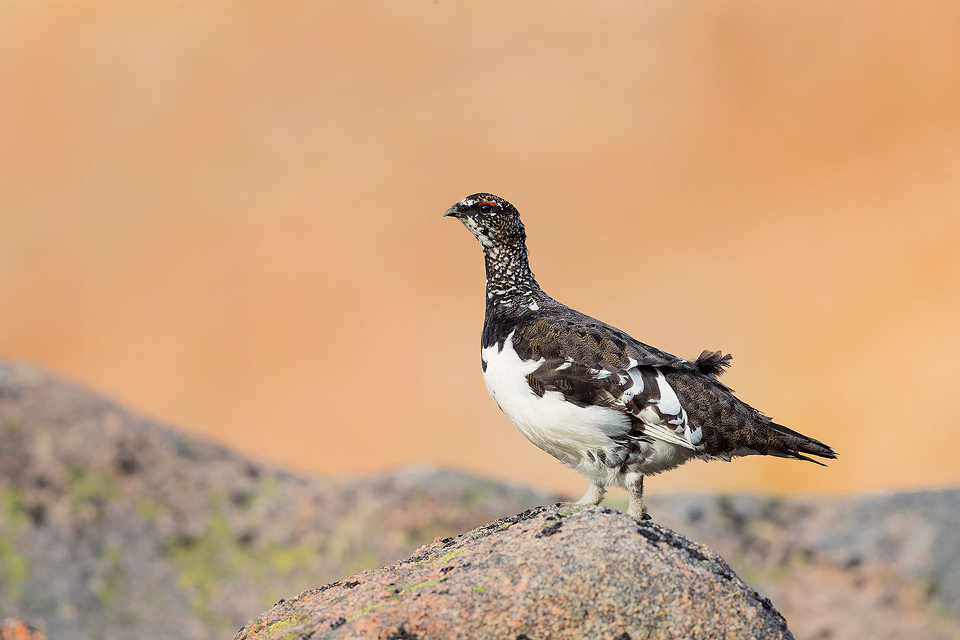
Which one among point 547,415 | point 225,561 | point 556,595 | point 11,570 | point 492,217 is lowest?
point 556,595

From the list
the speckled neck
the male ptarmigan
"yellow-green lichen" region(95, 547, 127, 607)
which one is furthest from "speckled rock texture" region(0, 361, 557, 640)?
the male ptarmigan

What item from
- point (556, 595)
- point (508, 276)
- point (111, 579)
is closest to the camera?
point (556, 595)

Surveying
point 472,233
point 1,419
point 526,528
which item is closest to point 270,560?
point 1,419

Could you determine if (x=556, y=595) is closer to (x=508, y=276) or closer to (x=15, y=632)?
(x=508, y=276)

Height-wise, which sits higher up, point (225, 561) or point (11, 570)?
point (225, 561)

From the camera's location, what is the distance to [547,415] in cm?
Answer: 631

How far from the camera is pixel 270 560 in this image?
11.4 metres

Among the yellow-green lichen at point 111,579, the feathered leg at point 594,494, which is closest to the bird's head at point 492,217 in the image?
the feathered leg at point 594,494

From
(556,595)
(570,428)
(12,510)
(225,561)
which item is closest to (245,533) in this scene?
(225,561)

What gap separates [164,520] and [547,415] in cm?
748

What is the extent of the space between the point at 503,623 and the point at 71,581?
8.45 metres

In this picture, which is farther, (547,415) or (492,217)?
(492,217)

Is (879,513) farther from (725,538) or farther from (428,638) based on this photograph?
(428,638)

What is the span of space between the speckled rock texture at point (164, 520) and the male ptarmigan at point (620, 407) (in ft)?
17.8
